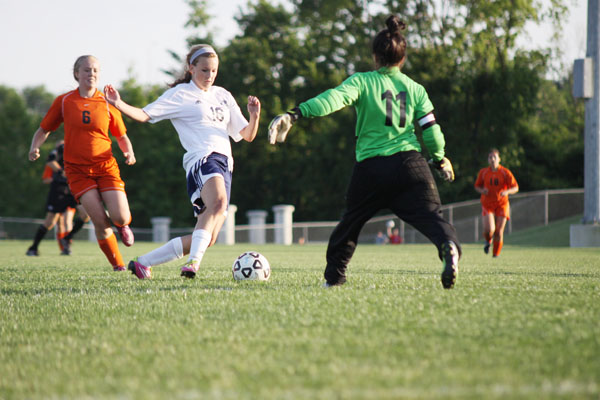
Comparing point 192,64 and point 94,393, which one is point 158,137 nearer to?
point 192,64

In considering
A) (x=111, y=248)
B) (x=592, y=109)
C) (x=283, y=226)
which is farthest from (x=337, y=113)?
(x=111, y=248)

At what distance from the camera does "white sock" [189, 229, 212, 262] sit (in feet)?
20.2

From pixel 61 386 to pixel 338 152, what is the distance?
38.0 meters

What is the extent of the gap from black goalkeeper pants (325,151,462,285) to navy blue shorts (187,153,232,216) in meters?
1.45

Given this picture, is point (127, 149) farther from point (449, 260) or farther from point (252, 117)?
point (449, 260)

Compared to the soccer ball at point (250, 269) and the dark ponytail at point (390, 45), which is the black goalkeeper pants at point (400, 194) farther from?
the soccer ball at point (250, 269)

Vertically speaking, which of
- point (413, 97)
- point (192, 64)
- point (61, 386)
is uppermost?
point (192, 64)

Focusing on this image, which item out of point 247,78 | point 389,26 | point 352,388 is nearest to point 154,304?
point 352,388

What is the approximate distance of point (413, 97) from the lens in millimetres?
5453

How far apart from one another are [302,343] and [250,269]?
11.0 feet

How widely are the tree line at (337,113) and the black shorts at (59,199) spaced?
25.2 metres

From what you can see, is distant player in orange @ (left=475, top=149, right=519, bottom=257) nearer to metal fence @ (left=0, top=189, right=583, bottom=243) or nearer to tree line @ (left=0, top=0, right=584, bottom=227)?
metal fence @ (left=0, top=189, right=583, bottom=243)

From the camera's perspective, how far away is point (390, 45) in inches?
213

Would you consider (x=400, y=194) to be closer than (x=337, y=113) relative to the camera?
Yes
